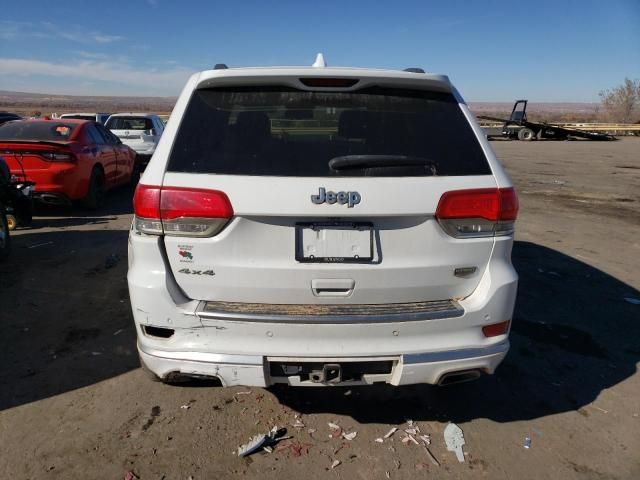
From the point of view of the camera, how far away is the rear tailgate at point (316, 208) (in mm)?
2340

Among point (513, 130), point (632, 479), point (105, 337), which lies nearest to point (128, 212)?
point (105, 337)

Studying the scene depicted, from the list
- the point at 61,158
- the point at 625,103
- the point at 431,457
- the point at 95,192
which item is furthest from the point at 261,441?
the point at 625,103

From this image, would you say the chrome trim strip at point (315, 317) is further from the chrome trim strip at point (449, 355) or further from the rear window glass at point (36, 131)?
the rear window glass at point (36, 131)

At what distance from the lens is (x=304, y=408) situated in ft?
10.2

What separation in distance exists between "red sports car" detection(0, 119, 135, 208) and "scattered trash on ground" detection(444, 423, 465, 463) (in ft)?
23.7

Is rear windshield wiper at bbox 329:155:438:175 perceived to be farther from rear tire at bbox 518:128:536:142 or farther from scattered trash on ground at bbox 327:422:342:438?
rear tire at bbox 518:128:536:142

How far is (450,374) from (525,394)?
113 cm

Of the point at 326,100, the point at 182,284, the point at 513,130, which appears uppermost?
the point at 326,100

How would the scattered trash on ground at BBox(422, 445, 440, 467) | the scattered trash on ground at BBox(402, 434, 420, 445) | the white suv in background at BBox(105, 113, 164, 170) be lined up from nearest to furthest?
the scattered trash on ground at BBox(422, 445, 440, 467), the scattered trash on ground at BBox(402, 434, 420, 445), the white suv in background at BBox(105, 113, 164, 170)

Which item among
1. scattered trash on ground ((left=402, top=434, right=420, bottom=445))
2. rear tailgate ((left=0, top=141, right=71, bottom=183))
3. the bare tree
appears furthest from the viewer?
the bare tree

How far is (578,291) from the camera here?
5238 mm

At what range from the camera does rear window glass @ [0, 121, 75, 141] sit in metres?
8.21

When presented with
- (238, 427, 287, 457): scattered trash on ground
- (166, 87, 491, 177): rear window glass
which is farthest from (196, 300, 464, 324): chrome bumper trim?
(238, 427, 287, 457): scattered trash on ground

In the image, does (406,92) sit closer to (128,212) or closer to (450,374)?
(450,374)
